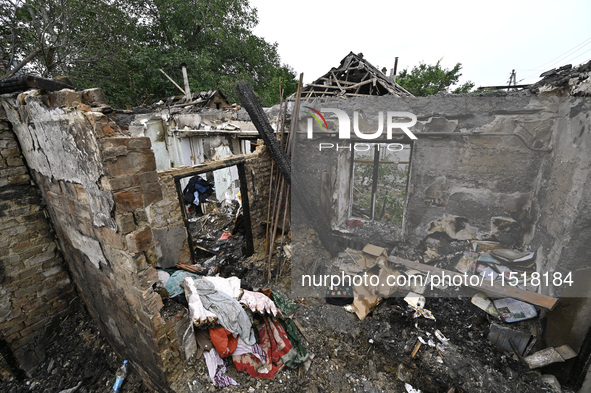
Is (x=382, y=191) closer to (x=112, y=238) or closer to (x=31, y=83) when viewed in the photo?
(x=112, y=238)

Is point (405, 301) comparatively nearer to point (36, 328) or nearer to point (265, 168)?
point (265, 168)

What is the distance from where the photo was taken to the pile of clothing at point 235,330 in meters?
2.30

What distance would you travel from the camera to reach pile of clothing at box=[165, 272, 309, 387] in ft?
7.56

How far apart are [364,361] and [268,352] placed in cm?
124

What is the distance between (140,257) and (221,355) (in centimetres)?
133

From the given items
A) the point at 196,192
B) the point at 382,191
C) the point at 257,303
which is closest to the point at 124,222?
the point at 257,303

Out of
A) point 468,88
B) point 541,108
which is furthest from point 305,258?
point 468,88

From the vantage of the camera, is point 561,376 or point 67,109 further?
point 561,376

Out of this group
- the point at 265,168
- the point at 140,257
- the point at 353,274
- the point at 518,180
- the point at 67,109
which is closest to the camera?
the point at 67,109

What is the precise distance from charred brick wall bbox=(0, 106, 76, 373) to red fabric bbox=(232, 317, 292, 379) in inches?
104

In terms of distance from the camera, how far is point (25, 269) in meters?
2.77

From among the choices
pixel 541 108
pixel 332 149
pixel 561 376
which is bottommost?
pixel 561 376

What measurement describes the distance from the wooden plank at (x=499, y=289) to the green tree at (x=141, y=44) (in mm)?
9746

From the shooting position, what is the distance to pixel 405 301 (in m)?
3.53
